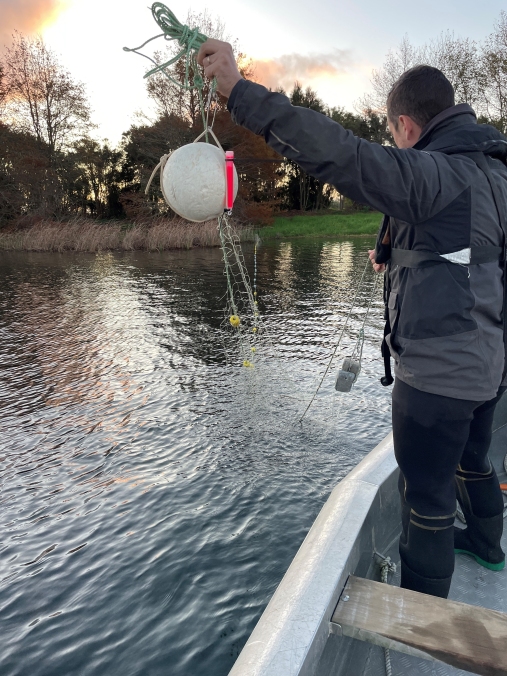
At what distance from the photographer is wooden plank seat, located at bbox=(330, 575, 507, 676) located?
1641 millimetres

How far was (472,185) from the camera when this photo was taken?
189cm

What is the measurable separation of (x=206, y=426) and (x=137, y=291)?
9.43 metres

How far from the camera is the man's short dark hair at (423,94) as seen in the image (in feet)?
6.81

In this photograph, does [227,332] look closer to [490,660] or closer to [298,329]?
[298,329]

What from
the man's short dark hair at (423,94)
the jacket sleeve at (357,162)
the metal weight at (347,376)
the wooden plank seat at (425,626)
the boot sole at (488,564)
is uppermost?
the man's short dark hair at (423,94)

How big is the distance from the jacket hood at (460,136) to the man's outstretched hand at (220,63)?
74 cm

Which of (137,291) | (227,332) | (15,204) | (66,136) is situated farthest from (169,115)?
(227,332)

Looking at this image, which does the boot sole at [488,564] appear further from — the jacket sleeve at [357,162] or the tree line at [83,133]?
the tree line at [83,133]

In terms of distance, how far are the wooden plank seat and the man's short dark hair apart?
177 cm

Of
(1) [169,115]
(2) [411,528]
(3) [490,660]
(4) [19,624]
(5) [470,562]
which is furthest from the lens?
(1) [169,115]

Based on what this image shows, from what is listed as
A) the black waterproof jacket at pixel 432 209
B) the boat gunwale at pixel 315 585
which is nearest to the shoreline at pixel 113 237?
the boat gunwale at pixel 315 585

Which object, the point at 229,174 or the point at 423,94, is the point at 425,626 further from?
the point at 229,174

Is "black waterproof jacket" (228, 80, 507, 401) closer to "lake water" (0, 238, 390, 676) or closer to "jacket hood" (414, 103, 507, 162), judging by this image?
"jacket hood" (414, 103, 507, 162)

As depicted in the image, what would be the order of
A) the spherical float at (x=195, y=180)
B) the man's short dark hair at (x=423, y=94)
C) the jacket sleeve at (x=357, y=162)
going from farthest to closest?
the spherical float at (x=195, y=180) → the man's short dark hair at (x=423, y=94) → the jacket sleeve at (x=357, y=162)
